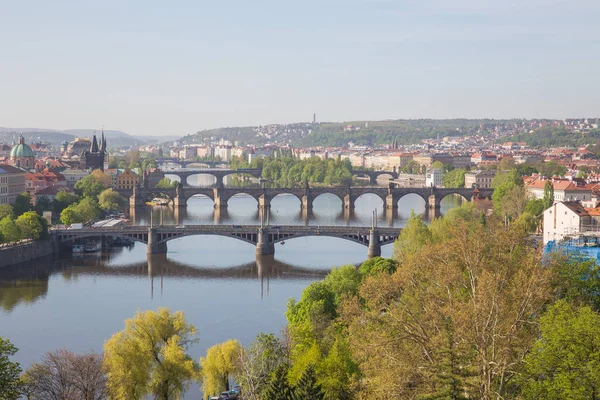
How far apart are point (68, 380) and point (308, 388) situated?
5.24 m

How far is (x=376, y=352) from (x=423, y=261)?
15.1 feet

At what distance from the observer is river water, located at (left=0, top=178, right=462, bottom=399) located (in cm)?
2800

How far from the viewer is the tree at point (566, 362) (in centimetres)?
1400

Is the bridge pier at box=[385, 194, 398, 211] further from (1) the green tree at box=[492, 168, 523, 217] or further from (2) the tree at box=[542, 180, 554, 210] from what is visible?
(2) the tree at box=[542, 180, 554, 210]

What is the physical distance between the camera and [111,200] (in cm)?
6450

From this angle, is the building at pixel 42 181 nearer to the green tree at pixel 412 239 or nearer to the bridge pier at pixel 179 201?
the bridge pier at pixel 179 201

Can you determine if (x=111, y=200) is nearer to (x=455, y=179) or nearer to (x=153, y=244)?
(x=153, y=244)

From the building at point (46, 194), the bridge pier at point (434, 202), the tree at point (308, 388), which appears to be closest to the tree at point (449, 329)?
the tree at point (308, 388)

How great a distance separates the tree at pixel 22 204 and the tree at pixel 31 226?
6.85 meters

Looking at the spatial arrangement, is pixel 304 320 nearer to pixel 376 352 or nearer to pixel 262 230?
pixel 376 352

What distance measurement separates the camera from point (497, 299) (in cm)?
1557

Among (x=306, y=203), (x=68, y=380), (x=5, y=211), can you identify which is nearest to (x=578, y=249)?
(x=68, y=380)

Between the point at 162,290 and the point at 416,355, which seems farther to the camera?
the point at 162,290

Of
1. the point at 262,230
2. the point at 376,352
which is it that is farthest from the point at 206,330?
the point at 262,230
